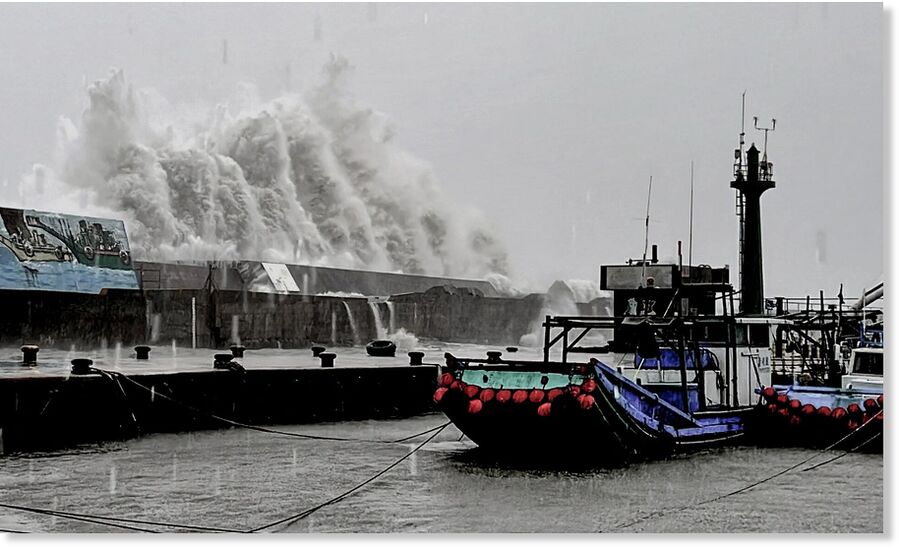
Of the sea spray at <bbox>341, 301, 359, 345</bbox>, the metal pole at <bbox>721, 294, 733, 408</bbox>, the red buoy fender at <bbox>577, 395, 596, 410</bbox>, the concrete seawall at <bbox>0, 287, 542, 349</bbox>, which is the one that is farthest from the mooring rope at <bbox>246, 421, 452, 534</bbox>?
the sea spray at <bbox>341, 301, 359, 345</bbox>

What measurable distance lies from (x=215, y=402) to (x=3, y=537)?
7.61 metres

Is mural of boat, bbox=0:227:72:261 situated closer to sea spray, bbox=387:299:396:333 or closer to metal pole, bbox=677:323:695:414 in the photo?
sea spray, bbox=387:299:396:333

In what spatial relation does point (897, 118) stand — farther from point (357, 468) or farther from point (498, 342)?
point (498, 342)

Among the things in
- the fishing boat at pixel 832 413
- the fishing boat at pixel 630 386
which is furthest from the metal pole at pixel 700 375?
the fishing boat at pixel 832 413

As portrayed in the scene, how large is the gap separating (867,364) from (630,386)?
3.63 metres

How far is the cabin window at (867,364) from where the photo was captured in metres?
15.1

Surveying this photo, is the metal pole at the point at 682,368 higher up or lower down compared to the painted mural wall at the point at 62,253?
lower down

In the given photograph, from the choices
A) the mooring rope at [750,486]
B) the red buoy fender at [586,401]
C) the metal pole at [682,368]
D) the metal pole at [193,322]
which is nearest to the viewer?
the mooring rope at [750,486]

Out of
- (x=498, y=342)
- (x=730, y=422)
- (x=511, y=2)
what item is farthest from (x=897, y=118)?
(x=498, y=342)

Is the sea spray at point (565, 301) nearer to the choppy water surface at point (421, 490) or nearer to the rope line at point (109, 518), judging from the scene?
the choppy water surface at point (421, 490)

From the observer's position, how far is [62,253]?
27.1 m

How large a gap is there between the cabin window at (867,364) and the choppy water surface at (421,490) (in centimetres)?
139

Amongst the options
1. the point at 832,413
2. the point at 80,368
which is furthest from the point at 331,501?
the point at 832,413

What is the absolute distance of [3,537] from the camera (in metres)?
9.41
